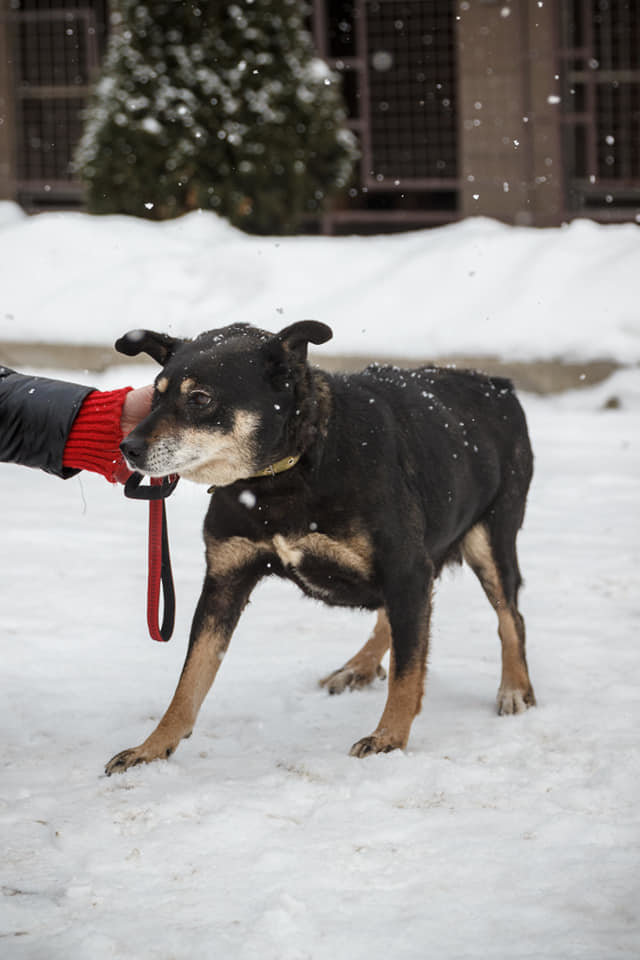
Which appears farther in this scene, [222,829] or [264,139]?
[264,139]

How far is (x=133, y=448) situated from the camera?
9.81 ft

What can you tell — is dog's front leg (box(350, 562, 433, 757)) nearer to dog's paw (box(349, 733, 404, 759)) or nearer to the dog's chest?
dog's paw (box(349, 733, 404, 759))

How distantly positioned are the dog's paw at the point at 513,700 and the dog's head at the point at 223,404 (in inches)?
47.1

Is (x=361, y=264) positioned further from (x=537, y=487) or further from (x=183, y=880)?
(x=183, y=880)

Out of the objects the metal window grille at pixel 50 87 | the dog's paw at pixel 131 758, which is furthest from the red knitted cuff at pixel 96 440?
the metal window grille at pixel 50 87

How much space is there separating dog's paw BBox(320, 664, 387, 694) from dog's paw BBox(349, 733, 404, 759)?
58 centimetres

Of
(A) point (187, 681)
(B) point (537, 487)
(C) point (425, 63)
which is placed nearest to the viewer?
(A) point (187, 681)

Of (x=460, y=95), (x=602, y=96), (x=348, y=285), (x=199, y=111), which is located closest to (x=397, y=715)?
(x=348, y=285)

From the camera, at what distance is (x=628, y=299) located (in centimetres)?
802

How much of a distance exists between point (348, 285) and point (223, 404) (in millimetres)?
6060

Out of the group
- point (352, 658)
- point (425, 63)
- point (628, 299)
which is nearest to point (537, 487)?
point (628, 299)

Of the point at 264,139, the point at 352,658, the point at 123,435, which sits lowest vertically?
the point at 352,658

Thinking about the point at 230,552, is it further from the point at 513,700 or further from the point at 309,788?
the point at 513,700

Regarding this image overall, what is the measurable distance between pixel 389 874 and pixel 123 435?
1.39 m
